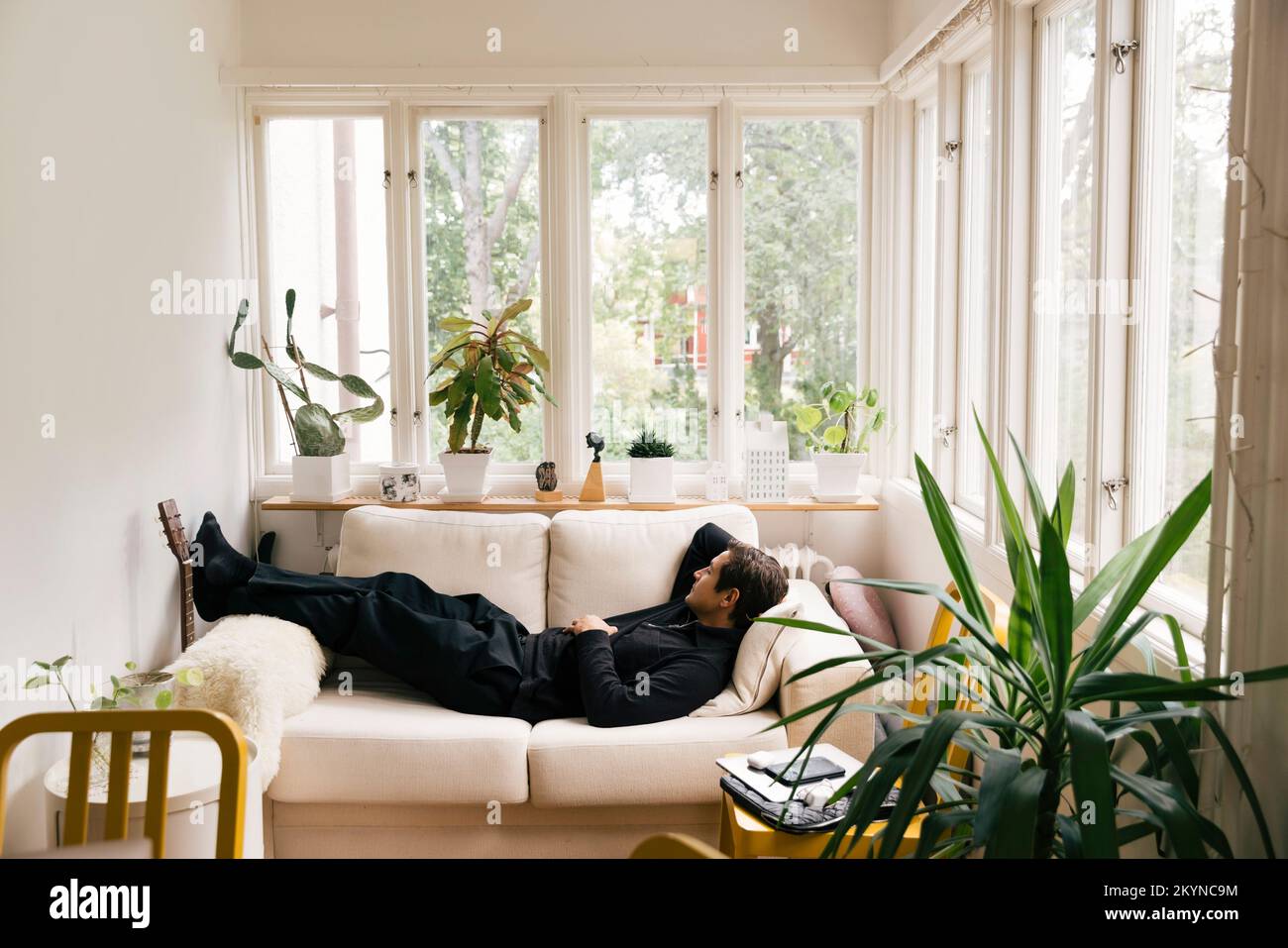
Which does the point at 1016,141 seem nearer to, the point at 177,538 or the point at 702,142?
the point at 702,142

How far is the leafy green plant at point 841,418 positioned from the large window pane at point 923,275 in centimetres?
15

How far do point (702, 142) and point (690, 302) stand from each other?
1.91 ft

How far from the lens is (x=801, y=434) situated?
165 inches

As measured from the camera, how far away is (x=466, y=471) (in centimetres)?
393

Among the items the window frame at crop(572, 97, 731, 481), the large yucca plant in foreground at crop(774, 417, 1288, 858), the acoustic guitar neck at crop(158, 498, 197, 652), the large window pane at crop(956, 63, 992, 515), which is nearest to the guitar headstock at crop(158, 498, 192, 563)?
the acoustic guitar neck at crop(158, 498, 197, 652)

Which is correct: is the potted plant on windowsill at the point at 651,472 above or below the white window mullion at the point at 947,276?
below

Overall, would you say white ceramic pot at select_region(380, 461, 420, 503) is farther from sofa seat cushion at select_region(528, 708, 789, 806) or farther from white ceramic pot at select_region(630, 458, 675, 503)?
sofa seat cushion at select_region(528, 708, 789, 806)

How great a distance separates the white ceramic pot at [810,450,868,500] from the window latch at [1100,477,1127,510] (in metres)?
1.57

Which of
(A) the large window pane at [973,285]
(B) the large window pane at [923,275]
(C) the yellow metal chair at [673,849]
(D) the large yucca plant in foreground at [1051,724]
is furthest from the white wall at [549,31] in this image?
(C) the yellow metal chair at [673,849]

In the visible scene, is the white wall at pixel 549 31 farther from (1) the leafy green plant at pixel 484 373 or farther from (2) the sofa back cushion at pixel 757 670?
(2) the sofa back cushion at pixel 757 670

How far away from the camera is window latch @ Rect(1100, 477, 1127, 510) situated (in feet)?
7.66

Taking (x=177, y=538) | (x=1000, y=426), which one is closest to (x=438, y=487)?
(x=177, y=538)

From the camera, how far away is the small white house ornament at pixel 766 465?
3939 mm

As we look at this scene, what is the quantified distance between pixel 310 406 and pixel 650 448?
3.91 ft
